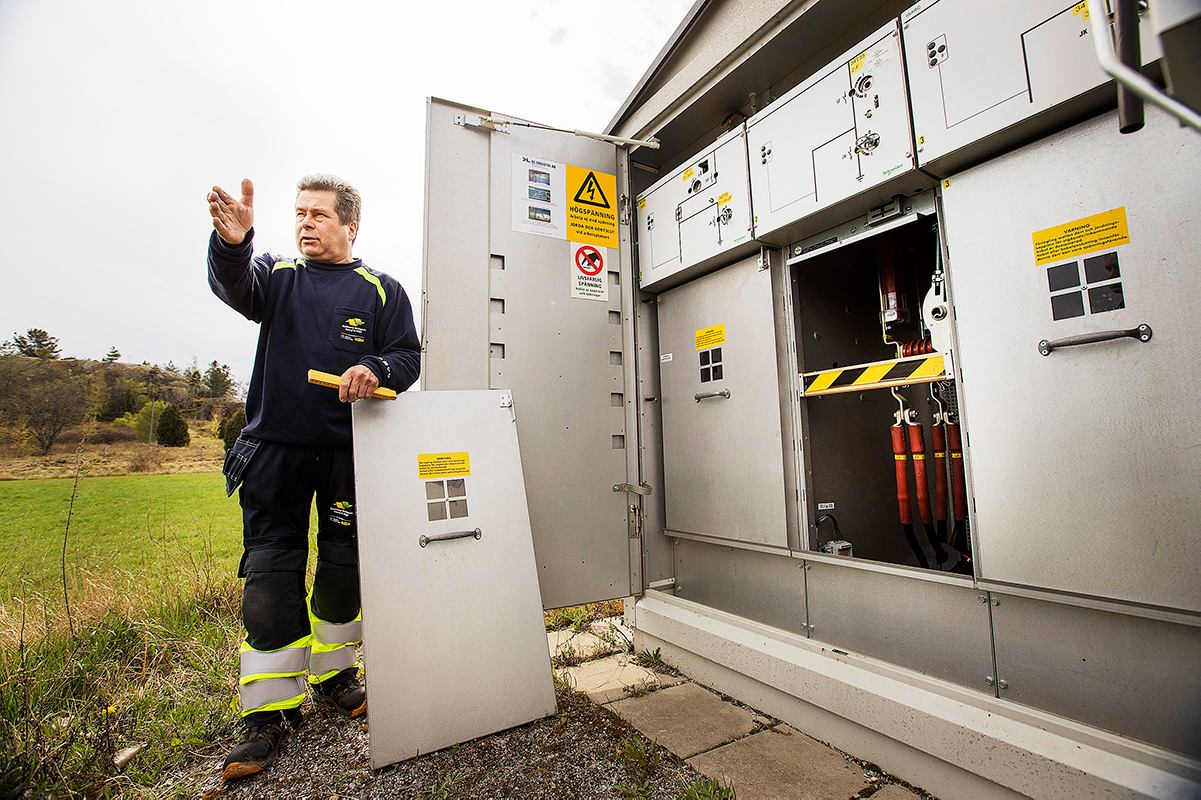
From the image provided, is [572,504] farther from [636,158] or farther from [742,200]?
[636,158]

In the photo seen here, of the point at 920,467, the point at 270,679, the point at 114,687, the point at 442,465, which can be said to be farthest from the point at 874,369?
the point at 114,687

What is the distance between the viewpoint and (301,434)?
1.92 meters

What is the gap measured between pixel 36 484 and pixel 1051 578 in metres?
4.81

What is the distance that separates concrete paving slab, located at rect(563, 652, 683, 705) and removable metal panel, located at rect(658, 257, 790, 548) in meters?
0.70

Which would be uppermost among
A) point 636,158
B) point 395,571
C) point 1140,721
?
point 636,158

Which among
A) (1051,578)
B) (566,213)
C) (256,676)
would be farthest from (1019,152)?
(256,676)

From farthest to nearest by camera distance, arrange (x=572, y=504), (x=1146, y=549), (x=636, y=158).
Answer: (x=636, y=158) < (x=572, y=504) < (x=1146, y=549)

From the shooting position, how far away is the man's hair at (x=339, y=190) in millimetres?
2219

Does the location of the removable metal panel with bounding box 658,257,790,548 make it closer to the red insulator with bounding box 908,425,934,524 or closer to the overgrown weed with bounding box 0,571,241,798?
the red insulator with bounding box 908,425,934,524

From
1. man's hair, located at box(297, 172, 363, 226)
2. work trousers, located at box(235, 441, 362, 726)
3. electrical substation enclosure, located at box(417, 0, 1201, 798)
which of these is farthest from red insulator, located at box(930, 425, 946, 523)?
man's hair, located at box(297, 172, 363, 226)

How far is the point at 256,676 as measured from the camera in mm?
1754

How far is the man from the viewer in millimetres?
1771

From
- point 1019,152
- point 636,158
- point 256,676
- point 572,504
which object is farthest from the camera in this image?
point 636,158

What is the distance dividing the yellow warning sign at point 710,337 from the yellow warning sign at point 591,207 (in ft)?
2.23
